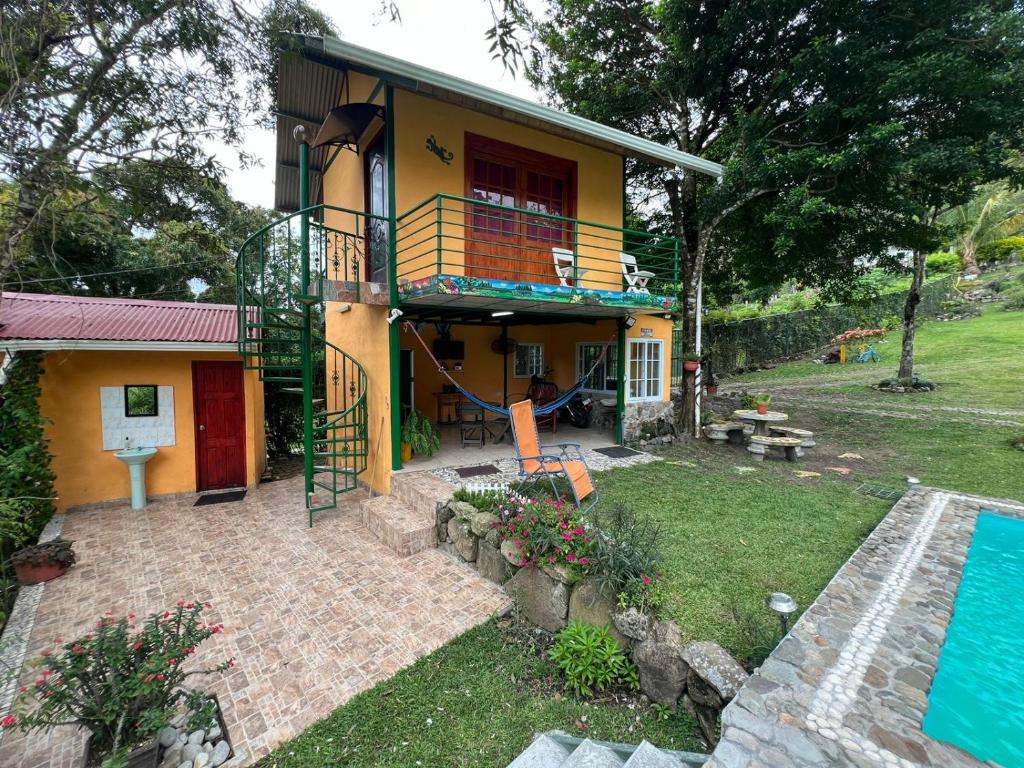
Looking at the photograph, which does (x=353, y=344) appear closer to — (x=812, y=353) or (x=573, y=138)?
(x=573, y=138)

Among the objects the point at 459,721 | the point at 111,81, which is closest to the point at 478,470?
the point at 459,721

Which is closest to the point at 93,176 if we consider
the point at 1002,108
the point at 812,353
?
the point at 1002,108

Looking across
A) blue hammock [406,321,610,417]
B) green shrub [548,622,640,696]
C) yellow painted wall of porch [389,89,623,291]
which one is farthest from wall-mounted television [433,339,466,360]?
green shrub [548,622,640,696]

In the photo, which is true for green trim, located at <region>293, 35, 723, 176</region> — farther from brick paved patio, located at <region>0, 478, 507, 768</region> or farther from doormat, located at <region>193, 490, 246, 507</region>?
doormat, located at <region>193, 490, 246, 507</region>

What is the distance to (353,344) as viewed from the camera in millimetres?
7188

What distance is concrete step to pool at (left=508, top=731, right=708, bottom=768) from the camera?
1953 millimetres

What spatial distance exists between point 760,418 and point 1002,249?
102 feet

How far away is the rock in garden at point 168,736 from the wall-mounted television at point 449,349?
7.68 meters

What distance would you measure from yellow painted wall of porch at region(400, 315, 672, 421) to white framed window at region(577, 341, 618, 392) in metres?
0.15

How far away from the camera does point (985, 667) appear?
2.74m

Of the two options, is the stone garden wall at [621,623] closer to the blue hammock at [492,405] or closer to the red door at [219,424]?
the blue hammock at [492,405]

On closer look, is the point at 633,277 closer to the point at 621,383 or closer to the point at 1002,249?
the point at 621,383

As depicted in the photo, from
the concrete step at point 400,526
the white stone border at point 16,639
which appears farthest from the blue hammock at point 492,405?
the white stone border at point 16,639

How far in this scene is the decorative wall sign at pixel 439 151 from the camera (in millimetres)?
5891
